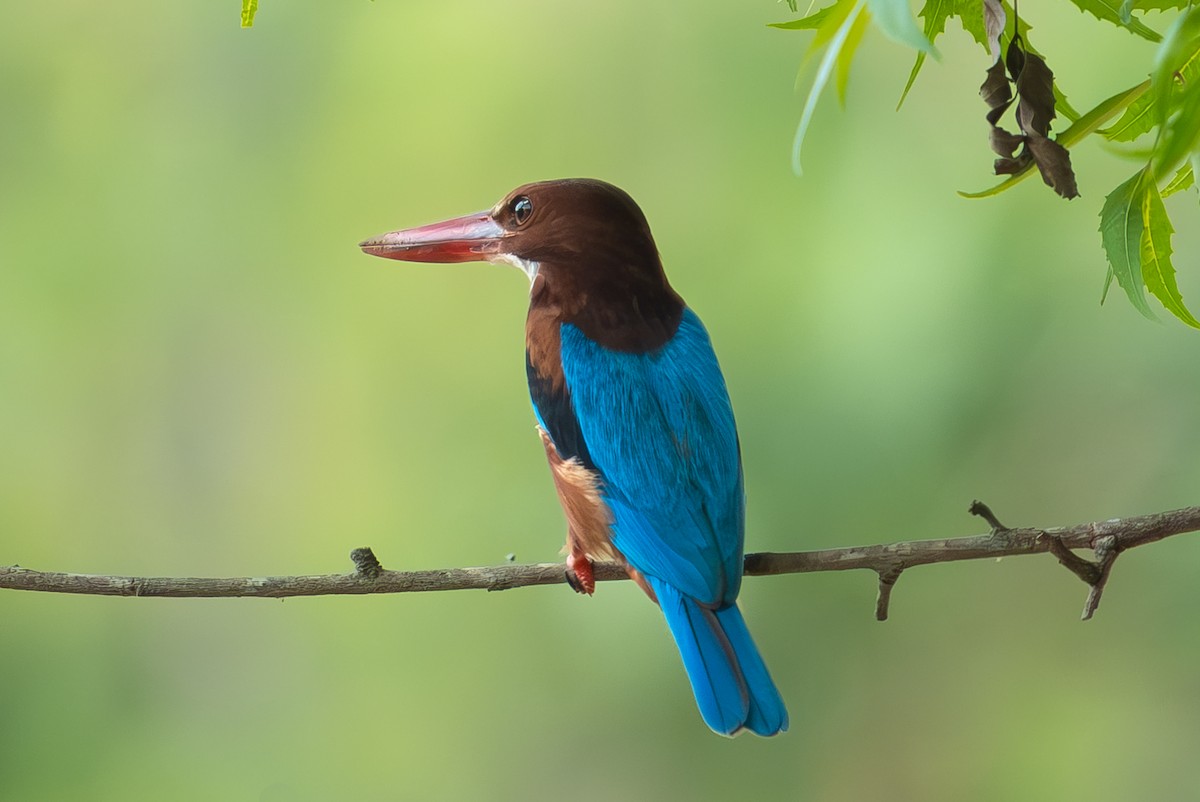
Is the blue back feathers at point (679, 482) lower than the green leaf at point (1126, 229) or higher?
lower

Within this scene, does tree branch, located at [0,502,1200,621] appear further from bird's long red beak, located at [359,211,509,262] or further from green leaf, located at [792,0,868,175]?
green leaf, located at [792,0,868,175]

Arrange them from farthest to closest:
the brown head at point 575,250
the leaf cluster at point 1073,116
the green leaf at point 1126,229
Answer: the brown head at point 575,250 → the green leaf at point 1126,229 → the leaf cluster at point 1073,116

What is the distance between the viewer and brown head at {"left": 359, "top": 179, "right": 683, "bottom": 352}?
1.12m

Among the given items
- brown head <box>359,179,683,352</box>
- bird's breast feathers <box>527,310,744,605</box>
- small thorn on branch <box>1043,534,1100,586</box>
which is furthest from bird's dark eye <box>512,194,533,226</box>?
small thorn on branch <box>1043,534,1100,586</box>

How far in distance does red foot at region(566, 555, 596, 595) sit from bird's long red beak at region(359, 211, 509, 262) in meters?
0.30

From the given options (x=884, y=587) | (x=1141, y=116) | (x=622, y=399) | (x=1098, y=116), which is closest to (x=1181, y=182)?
(x=1141, y=116)

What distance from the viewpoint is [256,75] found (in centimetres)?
203

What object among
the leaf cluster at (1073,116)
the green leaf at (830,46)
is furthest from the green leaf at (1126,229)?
the green leaf at (830,46)

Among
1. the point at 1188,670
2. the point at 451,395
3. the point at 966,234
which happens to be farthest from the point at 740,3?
the point at 1188,670

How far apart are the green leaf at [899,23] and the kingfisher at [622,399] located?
645mm

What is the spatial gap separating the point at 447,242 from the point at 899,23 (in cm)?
73

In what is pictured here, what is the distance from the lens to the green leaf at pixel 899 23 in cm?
46

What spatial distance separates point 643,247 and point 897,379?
2.90 feet

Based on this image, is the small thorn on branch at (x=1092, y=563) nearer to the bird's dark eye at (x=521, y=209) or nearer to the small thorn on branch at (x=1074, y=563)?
the small thorn on branch at (x=1074, y=563)
